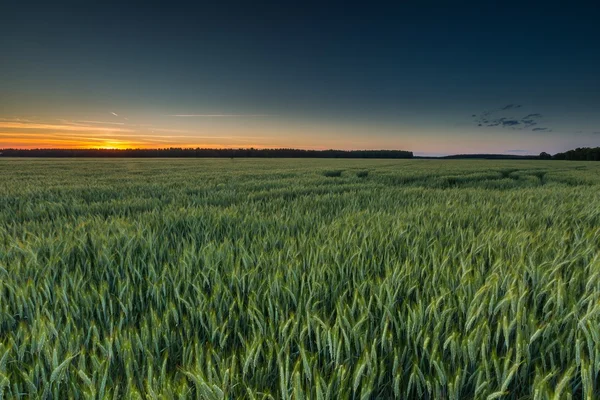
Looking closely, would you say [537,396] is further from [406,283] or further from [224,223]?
[224,223]

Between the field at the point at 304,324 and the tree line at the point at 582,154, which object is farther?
the tree line at the point at 582,154

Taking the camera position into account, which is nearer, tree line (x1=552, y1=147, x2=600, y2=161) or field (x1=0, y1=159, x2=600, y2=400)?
field (x1=0, y1=159, x2=600, y2=400)

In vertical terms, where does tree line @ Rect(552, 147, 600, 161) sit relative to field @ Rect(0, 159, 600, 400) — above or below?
above

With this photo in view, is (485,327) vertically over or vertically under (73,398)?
over

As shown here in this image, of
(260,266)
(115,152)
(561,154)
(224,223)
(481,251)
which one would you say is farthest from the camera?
(115,152)

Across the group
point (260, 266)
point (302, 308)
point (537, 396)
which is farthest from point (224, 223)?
point (537, 396)

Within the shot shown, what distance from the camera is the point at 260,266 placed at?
1.99 m

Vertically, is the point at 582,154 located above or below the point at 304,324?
above

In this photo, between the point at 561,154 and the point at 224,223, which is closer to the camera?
the point at 224,223

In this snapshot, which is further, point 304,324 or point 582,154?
point 582,154

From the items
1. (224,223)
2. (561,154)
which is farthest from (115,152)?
(561,154)

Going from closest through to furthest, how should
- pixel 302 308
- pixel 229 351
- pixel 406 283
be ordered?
pixel 229 351
pixel 302 308
pixel 406 283

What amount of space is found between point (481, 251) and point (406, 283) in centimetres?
103

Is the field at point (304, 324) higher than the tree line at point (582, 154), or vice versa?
the tree line at point (582, 154)
